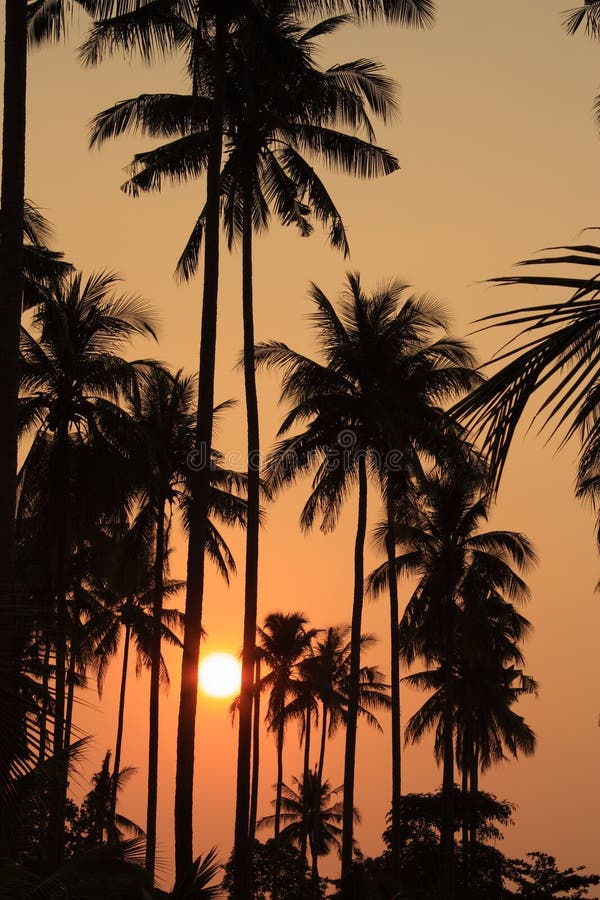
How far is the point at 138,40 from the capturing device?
2106cm

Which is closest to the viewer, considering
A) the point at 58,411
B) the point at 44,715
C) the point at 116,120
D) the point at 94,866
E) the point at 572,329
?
the point at 572,329

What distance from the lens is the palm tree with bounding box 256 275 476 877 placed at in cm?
3319

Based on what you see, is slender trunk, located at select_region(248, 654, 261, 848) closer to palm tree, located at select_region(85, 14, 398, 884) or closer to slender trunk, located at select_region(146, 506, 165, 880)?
slender trunk, located at select_region(146, 506, 165, 880)

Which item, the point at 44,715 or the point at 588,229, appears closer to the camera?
the point at 588,229

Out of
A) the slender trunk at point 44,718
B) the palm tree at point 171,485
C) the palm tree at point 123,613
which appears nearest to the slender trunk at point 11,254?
the slender trunk at point 44,718

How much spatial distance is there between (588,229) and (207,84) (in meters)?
22.1

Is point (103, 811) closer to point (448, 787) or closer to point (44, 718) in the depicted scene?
point (448, 787)

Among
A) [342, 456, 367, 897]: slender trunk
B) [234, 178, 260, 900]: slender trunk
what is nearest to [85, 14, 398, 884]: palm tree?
[234, 178, 260, 900]: slender trunk

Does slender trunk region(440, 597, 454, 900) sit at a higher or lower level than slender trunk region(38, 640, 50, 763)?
higher

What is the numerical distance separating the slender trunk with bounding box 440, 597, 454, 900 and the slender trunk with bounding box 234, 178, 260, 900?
11890 millimetres

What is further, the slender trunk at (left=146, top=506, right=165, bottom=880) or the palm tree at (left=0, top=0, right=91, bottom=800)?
the slender trunk at (left=146, top=506, right=165, bottom=880)

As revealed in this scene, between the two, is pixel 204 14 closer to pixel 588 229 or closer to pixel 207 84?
pixel 207 84

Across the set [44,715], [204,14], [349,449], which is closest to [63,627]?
[44,715]

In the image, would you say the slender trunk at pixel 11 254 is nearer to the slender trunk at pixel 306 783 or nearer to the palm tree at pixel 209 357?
the palm tree at pixel 209 357
